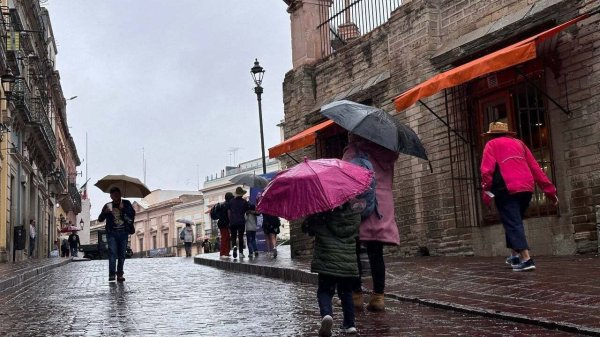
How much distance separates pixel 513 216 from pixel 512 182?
0.38 meters

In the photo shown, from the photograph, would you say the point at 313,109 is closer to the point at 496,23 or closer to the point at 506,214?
the point at 496,23

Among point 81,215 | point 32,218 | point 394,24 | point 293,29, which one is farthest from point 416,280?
point 81,215

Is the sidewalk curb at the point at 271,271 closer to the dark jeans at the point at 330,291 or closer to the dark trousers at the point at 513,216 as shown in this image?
the dark trousers at the point at 513,216

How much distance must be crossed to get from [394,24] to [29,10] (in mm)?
24510

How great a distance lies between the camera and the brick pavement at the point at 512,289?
6.01 meters

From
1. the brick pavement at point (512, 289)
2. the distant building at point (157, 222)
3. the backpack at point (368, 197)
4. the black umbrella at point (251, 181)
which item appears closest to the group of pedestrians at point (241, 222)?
the black umbrella at point (251, 181)

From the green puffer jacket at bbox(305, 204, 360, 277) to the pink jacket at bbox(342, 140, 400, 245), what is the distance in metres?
1.06

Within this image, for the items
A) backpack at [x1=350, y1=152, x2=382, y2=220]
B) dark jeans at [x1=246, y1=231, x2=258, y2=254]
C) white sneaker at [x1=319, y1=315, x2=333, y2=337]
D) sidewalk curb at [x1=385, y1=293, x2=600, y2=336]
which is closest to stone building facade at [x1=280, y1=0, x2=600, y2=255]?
dark jeans at [x1=246, y1=231, x2=258, y2=254]

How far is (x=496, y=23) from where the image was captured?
12.2 metres

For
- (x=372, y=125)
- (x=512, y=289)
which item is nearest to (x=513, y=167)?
(x=512, y=289)

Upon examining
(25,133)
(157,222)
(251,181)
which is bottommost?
(251,181)

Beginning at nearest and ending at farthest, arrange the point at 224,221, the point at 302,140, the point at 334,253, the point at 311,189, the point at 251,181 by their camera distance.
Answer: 1. the point at 311,189
2. the point at 334,253
3. the point at 302,140
4. the point at 251,181
5. the point at 224,221

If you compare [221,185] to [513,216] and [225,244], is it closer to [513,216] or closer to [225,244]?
[225,244]

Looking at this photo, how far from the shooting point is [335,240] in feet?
18.9
